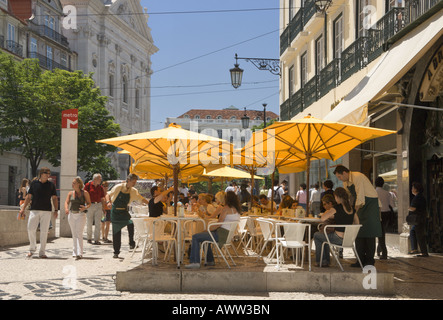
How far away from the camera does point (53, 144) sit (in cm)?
3662

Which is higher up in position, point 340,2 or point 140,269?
point 340,2

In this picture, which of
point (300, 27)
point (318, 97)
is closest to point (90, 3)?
point (300, 27)

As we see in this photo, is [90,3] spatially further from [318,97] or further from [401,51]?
[401,51]

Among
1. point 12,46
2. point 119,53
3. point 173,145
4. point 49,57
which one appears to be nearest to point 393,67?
point 173,145

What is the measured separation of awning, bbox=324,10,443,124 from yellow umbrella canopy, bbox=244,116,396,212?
0.37 m

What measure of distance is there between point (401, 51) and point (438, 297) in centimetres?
522

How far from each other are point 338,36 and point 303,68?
217 inches

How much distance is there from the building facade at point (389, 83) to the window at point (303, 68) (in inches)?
53.1

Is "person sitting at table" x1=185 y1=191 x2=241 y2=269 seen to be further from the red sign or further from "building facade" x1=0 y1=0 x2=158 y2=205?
"building facade" x1=0 y1=0 x2=158 y2=205

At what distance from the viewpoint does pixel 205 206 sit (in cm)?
1130

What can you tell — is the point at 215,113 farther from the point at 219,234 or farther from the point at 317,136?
the point at 219,234

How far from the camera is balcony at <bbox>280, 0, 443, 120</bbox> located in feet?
39.4

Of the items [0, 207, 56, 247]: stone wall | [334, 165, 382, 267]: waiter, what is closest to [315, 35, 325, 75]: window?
[0, 207, 56, 247]: stone wall
